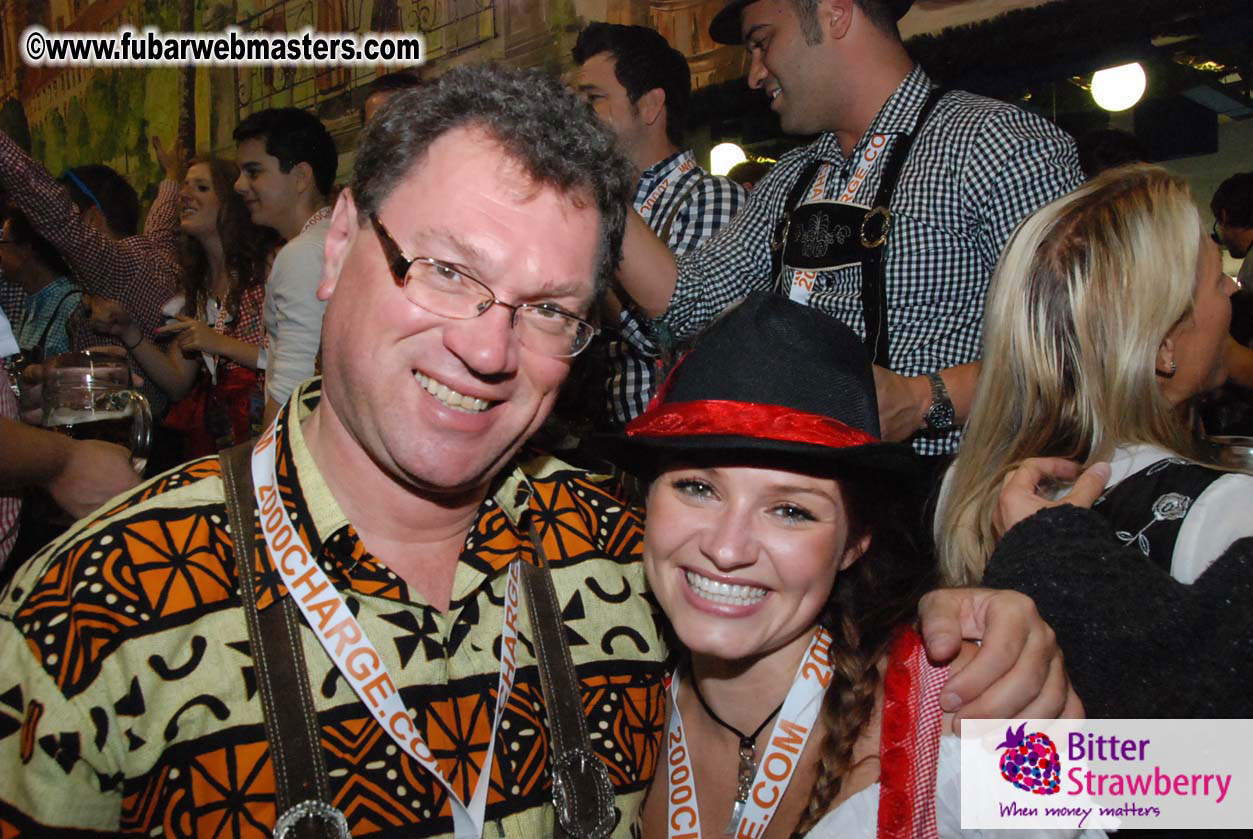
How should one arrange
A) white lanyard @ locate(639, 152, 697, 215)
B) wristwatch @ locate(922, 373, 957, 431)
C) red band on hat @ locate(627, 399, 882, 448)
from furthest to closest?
white lanyard @ locate(639, 152, 697, 215) → wristwatch @ locate(922, 373, 957, 431) → red band on hat @ locate(627, 399, 882, 448)

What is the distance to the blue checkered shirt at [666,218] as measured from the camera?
322 centimetres

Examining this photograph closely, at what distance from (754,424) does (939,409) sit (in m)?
0.79

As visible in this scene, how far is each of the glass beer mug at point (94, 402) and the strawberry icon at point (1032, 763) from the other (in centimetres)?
199

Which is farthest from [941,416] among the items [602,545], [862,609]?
[602,545]

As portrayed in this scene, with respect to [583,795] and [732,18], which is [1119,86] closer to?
[732,18]

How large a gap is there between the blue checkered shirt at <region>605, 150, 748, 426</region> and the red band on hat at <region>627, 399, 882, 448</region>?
1261 millimetres

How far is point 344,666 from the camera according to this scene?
1458 millimetres

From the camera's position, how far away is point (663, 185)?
3504mm

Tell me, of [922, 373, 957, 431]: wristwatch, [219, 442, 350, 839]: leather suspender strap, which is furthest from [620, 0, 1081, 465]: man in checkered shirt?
[219, 442, 350, 839]: leather suspender strap

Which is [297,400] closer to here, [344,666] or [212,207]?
[344,666]

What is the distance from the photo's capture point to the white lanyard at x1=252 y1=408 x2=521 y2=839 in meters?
1.46

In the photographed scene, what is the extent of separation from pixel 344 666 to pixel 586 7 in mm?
4353

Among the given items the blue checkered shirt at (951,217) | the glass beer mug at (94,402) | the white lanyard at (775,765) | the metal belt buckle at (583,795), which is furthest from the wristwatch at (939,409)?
the glass beer mug at (94,402)

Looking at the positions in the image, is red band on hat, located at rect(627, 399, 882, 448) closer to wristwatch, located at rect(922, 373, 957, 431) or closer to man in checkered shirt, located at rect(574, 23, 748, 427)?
wristwatch, located at rect(922, 373, 957, 431)
